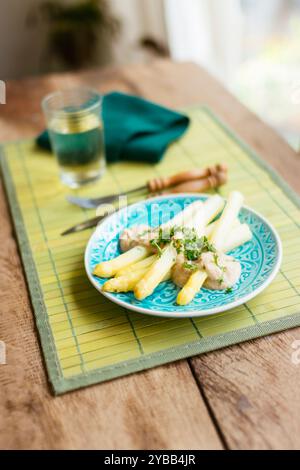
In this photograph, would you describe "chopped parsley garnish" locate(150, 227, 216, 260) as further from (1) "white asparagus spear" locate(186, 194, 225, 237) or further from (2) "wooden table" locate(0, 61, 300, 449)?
(2) "wooden table" locate(0, 61, 300, 449)

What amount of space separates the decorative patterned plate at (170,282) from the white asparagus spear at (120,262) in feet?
0.04

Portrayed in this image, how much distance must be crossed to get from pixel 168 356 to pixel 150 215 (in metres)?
0.30

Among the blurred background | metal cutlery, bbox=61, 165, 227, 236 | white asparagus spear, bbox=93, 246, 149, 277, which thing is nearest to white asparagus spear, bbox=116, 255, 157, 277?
white asparagus spear, bbox=93, 246, 149, 277

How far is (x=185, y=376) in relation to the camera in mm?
668

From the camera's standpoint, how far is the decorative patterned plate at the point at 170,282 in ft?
2.34

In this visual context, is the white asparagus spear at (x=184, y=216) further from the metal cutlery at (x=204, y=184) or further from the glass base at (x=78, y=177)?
the glass base at (x=78, y=177)

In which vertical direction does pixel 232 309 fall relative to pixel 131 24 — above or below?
above

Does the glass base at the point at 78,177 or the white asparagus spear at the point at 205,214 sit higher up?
the white asparagus spear at the point at 205,214

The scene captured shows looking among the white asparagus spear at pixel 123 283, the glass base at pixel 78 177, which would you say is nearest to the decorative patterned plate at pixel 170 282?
the white asparagus spear at pixel 123 283

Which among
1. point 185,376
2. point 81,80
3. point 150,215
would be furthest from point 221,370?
point 81,80

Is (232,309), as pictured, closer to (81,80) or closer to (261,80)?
(81,80)
